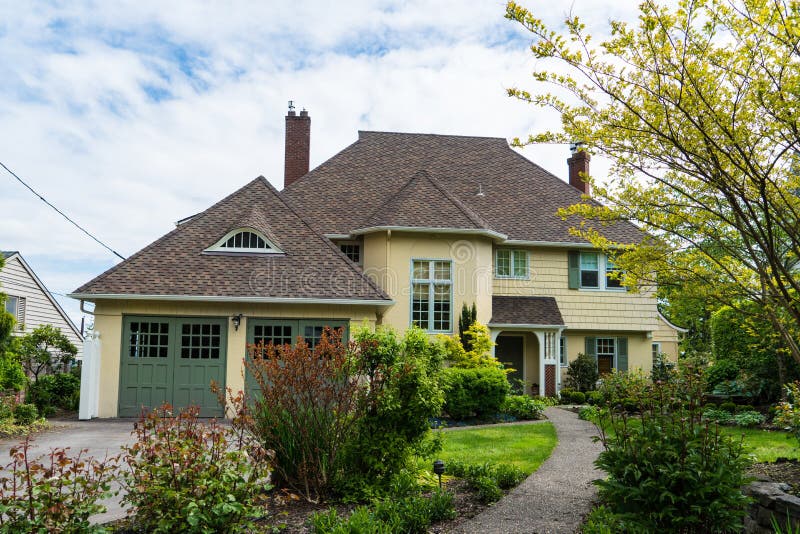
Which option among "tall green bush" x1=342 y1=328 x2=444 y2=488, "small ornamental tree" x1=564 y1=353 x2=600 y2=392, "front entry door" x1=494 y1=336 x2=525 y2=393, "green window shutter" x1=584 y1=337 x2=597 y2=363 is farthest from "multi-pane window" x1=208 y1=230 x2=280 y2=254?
"green window shutter" x1=584 y1=337 x2=597 y2=363

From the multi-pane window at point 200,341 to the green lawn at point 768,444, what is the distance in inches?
427

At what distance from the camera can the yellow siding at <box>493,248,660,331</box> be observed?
20766 mm

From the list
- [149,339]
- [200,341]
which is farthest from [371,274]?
[149,339]

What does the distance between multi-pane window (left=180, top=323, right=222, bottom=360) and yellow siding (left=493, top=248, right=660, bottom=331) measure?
9.55 meters

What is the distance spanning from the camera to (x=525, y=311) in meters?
19.7

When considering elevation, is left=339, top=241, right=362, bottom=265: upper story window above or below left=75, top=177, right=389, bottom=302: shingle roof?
above

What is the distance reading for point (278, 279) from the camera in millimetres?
15039

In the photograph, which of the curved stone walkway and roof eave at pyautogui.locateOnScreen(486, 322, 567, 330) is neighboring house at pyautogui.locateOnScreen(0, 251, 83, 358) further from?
the curved stone walkway

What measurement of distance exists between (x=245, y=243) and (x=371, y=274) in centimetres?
410

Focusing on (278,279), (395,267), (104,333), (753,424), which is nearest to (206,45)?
(278,279)

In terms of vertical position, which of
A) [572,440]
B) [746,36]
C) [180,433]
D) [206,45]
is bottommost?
[572,440]

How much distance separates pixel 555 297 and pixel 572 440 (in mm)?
10534

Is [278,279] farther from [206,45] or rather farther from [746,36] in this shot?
[746,36]

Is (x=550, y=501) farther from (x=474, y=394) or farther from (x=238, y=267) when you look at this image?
(x=238, y=267)
